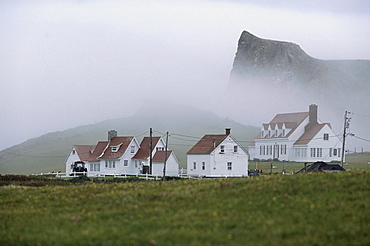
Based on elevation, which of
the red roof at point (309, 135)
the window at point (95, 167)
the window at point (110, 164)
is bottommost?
the window at point (95, 167)

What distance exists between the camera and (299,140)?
335 ft

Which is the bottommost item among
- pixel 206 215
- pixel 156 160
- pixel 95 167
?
pixel 95 167

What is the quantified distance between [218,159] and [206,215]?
6462cm

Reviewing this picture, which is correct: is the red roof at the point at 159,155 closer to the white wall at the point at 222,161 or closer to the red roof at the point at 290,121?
the white wall at the point at 222,161

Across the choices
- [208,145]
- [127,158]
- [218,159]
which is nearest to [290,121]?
[208,145]

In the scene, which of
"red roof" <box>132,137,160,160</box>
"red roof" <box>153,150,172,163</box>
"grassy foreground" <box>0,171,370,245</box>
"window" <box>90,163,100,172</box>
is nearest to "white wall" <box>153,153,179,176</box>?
"red roof" <box>153,150,172,163</box>

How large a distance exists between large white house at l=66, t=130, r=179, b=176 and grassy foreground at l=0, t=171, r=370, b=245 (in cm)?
6147

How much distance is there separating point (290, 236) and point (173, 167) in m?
72.9

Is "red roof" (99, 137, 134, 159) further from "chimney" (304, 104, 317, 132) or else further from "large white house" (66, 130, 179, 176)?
"chimney" (304, 104, 317, 132)

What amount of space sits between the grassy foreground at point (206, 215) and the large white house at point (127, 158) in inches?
2420

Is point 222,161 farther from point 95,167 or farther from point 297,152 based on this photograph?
point 95,167

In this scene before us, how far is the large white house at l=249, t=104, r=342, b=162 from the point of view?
324ft

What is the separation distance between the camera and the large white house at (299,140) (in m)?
98.7

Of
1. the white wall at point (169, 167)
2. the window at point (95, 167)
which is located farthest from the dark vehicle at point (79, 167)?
the white wall at point (169, 167)
